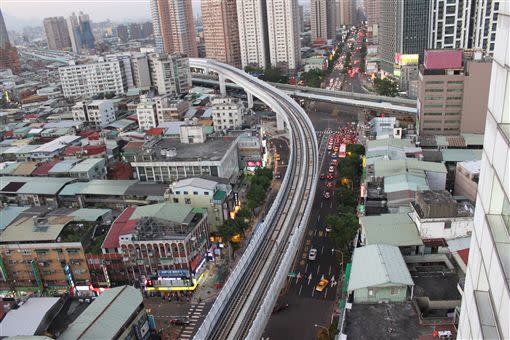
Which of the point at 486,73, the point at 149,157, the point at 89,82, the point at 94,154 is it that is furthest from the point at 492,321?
the point at 89,82

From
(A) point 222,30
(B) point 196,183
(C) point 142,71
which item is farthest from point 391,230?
(A) point 222,30

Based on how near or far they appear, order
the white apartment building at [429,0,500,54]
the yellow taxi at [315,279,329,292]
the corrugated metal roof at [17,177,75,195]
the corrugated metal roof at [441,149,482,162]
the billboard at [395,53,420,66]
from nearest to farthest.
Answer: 1. the yellow taxi at [315,279,329,292]
2. the corrugated metal roof at [441,149,482,162]
3. the corrugated metal roof at [17,177,75,195]
4. the white apartment building at [429,0,500,54]
5. the billboard at [395,53,420,66]

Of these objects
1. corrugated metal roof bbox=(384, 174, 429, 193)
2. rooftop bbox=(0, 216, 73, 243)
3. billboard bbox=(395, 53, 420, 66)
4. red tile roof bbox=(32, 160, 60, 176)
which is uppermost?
billboard bbox=(395, 53, 420, 66)

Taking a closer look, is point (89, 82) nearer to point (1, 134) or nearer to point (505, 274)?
point (1, 134)

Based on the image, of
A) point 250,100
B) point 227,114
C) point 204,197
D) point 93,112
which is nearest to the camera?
point 204,197

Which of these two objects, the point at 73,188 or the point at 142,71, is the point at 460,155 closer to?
the point at 73,188

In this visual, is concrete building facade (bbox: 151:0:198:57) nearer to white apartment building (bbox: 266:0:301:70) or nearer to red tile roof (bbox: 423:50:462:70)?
white apartment building (bbox: 266:0:301:70)

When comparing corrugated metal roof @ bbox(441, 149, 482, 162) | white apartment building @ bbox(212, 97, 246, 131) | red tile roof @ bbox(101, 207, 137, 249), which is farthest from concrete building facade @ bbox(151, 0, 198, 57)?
red tile roof @ bbox(101, 207, 137, 249)
